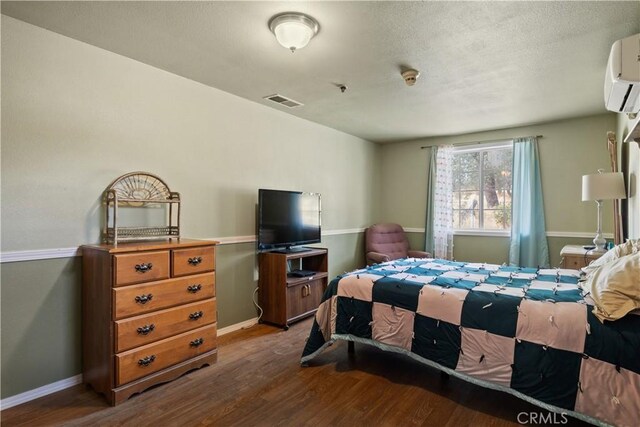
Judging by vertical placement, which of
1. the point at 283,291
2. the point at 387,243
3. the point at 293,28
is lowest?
the point at 283,291

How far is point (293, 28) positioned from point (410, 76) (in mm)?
1170

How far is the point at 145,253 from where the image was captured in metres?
2.23

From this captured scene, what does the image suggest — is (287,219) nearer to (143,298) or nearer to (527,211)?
(143,298)

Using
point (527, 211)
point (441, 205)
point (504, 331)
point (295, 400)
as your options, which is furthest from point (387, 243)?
point (295, 400)

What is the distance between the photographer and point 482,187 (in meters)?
5.05

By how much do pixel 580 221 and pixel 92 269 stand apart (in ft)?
17.0

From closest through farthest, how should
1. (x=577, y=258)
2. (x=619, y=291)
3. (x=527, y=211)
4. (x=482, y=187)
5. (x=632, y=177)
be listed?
(x=619, y=291) → (x=632, y=177) → (x=577, y=258) → (x=527, y=211) → (x=482, y=187)

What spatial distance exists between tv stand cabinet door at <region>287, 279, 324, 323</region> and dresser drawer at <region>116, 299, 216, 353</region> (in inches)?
40.6

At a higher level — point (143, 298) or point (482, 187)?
point (482, 187)

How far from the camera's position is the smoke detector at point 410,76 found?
2.75m

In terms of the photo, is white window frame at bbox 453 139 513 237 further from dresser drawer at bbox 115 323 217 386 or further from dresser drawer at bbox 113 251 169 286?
dresser drawer at bbox 113 251 169 286

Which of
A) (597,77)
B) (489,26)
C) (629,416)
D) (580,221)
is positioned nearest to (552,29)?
(489,26)

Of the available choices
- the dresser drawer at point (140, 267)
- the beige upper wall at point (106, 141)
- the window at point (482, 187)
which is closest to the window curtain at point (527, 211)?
the window at point (482, 187)

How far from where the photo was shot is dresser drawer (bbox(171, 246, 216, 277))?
2402 millimetres
